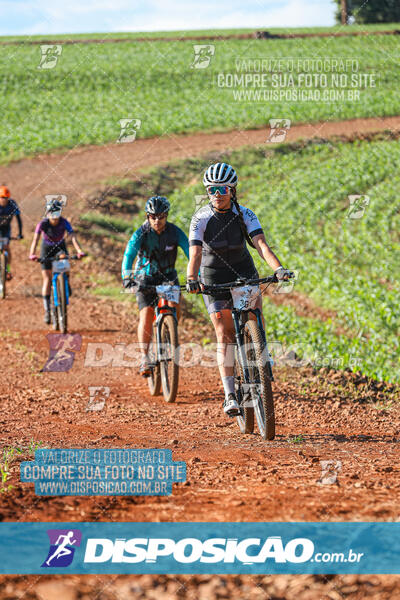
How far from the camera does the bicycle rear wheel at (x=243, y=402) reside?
6484 mm

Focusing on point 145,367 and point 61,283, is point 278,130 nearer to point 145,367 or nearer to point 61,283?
point 61,283

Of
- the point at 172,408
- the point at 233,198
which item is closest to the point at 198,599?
the point at 233,198

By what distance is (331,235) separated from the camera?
71.4 feet

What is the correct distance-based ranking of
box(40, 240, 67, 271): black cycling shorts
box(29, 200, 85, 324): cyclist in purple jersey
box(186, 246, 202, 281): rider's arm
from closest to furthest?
box(186, 246, 202, 281): rider's arm → box(29, 200, 85, 324): cyclist in purple jersey → box(40, 240, 67, 271): black cycling shorts

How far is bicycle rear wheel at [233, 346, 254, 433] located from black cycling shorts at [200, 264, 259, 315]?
0.47 metres

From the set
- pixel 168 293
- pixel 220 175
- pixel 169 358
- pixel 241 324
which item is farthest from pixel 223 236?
pixel 169 358

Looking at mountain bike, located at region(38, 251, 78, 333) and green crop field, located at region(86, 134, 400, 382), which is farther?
green crop field, located at region(86, 134, 400, 382)

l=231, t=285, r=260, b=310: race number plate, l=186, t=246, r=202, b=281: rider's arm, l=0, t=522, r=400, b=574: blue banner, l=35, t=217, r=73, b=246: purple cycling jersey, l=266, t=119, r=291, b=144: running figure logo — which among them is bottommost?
l=0, t=522, r=400, b=574: blue banner

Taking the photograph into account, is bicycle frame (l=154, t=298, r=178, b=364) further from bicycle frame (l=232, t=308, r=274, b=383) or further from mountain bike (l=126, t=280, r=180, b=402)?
bicycle frame (l=232, t=308, r=274, b=383)

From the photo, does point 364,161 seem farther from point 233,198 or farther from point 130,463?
point 130,463

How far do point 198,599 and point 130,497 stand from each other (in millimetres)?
1122

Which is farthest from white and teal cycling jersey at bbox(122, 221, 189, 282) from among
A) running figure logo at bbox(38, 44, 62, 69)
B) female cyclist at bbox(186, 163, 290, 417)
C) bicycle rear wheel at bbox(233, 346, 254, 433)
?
running figure logo at bbox(38, 44, 62, 69)

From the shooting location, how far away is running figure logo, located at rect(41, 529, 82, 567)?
357 centimetres

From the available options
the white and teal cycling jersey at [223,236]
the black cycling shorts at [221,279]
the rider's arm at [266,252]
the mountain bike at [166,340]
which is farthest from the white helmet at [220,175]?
the mountain bike at [166,340]
